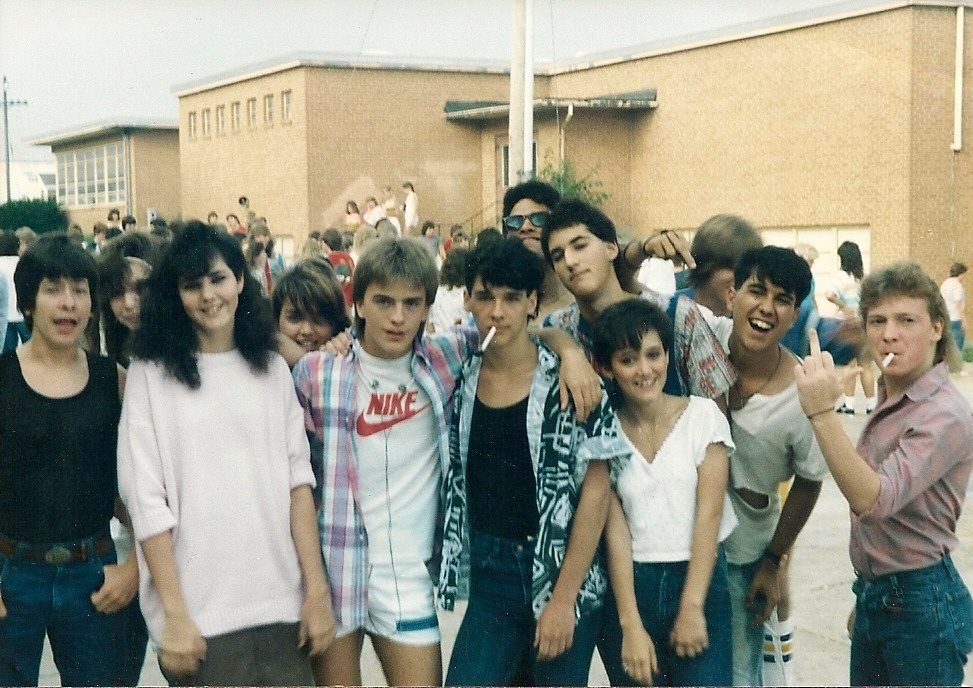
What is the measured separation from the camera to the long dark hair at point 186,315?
3074 mm

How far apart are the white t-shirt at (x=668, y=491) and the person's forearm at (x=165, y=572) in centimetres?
119

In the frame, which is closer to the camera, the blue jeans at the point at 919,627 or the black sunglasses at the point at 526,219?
the blue jeans at the point at 919,627

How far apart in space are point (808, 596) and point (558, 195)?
2.74m

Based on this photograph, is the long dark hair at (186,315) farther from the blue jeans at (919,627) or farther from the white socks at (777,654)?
the white socks at (777,654)

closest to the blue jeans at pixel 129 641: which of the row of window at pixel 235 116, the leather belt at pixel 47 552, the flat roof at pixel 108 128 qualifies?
the leather belt at pixel 47 552

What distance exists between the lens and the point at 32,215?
38.6 m

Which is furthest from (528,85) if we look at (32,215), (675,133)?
(32,215)

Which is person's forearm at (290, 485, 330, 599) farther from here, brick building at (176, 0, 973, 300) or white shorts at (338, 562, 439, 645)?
brick building at (176, 0, 973, 300)

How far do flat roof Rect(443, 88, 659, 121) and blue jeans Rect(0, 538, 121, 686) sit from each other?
925 inches

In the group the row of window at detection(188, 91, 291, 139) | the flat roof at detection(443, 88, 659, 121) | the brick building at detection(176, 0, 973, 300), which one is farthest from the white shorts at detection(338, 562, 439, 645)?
the row of window at detection(188, 91, 291, 139)

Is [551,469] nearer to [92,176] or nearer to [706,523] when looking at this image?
[706,523]

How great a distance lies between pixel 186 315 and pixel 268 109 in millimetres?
28492

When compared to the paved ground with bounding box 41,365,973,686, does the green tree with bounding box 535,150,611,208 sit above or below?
above

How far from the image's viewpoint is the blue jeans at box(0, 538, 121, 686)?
10.5 feet
